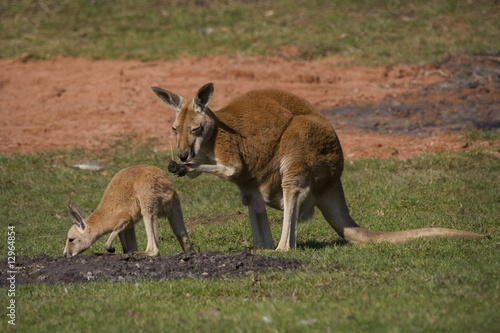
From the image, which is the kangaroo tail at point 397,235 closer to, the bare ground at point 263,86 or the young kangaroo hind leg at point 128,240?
the young kangaroo hind leg at point 128,240

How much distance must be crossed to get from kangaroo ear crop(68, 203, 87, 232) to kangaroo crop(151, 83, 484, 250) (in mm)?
1149

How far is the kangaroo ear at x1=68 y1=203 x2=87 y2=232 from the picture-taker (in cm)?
870

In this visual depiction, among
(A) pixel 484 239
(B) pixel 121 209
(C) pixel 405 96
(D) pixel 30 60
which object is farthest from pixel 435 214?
(D) pixel 30 60

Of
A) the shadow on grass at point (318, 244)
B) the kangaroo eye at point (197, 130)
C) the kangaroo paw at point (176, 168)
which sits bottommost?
the shadow on grass at point (318, 244)

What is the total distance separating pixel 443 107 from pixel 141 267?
389 inches

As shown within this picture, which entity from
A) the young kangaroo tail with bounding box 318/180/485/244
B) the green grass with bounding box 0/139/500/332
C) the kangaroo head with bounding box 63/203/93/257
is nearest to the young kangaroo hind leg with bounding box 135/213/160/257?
the kangaroo head with bounding box 63/203/93/257

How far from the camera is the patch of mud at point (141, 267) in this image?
7488mm

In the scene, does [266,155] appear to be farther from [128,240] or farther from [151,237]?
[128,240]

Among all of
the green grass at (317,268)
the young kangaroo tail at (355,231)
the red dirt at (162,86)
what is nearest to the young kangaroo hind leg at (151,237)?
the green grass at (317,268)

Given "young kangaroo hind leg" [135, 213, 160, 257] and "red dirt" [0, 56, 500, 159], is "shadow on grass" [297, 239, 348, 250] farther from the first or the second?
"red dirt" [0, 56, 500, 159]

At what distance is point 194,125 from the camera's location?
28.5ft

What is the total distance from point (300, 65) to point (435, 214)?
889cm

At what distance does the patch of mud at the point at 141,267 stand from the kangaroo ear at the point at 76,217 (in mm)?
823

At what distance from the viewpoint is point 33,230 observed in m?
10.9
